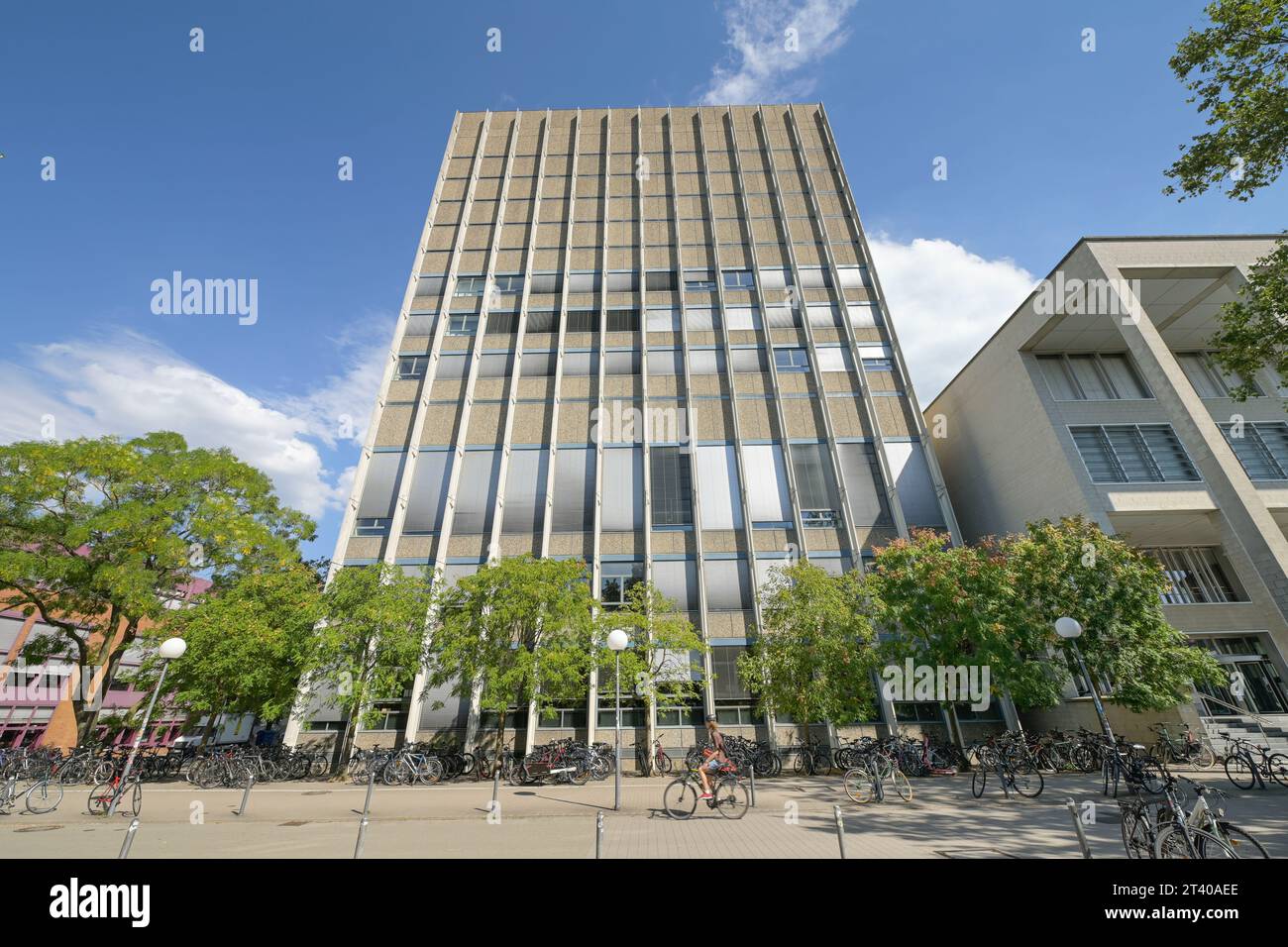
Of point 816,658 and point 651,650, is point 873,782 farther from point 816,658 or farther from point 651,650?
point 651,650

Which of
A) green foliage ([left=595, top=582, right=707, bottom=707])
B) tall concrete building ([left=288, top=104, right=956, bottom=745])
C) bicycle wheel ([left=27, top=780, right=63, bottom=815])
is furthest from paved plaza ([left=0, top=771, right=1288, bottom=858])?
tall concrete building ([left=288, top=104, right=956, bottom=745])

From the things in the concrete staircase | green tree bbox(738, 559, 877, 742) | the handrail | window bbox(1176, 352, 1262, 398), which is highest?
window bbox(1176, 352, 1262, 398)

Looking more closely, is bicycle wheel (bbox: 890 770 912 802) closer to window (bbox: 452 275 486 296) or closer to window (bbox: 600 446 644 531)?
window (bbox: 600 446 644 531)

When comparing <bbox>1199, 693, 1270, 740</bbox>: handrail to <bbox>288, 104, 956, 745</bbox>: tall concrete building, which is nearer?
→ <bbox>1199, 693, 1270, 740</bbox>: handrail

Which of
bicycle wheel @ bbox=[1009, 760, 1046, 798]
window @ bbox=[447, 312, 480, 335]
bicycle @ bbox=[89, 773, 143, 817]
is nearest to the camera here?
bicycle @ bbox=[89, 773, 143, 817]

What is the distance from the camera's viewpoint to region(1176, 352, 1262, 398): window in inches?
1000

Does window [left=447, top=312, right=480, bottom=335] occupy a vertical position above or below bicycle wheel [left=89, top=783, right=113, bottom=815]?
above

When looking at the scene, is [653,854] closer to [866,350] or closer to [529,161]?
[866,350]

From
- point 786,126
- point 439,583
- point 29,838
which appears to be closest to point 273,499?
point 439,583

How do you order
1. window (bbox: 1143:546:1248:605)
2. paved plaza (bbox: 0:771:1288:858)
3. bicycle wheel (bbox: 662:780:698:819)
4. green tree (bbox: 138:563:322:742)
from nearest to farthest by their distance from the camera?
paved plaza (bbox: 0:771:1288:858) < bicycle wheel (bbox: 662:780:698:819) < green tree (bbox: 138:563:322:742) < window (bbox: 1143:546:1248:605)

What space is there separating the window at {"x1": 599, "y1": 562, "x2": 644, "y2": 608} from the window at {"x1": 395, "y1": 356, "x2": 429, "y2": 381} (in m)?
15.3

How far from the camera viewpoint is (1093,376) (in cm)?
2561

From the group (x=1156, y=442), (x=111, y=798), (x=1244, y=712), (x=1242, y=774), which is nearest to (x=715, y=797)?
(x=111, y=798)
